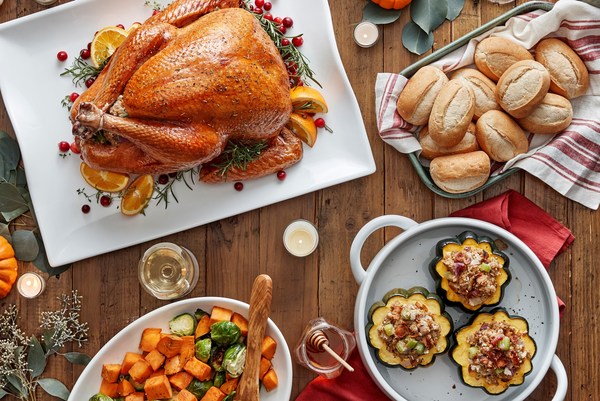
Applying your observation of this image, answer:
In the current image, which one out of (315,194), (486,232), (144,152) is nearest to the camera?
(144,152)

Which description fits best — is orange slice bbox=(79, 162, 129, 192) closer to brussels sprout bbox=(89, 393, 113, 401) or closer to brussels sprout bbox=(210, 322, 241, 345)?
brussels sprout bbox=(210, 322, 241, 345)

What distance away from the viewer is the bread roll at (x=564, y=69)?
8.63 ft

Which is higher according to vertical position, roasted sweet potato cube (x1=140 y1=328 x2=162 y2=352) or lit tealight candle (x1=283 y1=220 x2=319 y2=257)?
lit tealight candle (x1=283 y1=220 x2=319 y2=257)

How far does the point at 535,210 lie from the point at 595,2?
2.64 feet

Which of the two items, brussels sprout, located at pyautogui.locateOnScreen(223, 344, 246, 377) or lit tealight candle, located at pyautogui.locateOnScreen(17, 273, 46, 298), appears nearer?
brussels sprout, located at pyautogui.locateOnScreen(223, 344, 246, 377)

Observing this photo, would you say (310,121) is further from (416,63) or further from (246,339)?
(246,339)

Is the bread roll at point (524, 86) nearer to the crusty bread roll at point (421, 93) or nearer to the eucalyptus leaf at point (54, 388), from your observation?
the crusty bread roll at point (421, 93)

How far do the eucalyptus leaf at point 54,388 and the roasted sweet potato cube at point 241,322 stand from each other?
0.73 meters

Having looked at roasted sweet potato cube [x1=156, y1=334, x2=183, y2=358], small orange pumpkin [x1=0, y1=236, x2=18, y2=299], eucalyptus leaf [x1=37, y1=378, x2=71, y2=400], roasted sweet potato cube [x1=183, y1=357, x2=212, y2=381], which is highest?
small orange pumpkin [x1=0, y1=236, x2=18, y2=299]

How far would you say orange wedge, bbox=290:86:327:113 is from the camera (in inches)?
102

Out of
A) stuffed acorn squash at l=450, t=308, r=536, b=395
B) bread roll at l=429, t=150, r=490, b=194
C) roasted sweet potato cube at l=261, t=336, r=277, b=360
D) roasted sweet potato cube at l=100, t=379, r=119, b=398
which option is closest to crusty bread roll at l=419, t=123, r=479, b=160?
bread roll at l=429, t=150, r=490, b=194

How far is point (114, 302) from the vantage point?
2789mm

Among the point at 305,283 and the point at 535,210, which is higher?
the point at 535,210

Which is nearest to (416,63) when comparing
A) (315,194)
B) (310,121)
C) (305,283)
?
(310,121)
